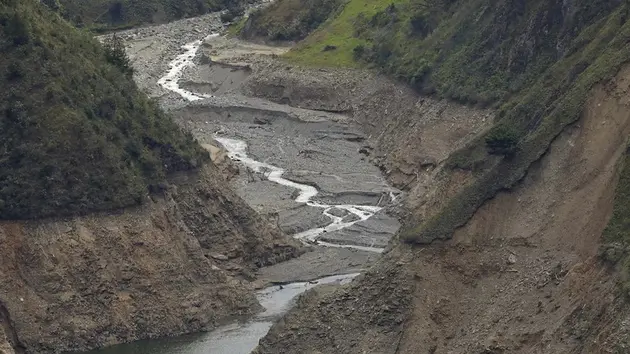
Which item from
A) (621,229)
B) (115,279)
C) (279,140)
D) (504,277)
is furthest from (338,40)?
(621,229)

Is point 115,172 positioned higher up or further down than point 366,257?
higher up

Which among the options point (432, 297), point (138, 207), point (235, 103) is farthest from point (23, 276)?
point (235, 103)

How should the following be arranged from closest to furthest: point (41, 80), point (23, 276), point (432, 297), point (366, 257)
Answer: point (432, 297) < point (23, 276) < point (41, 80) < point (366, 257)

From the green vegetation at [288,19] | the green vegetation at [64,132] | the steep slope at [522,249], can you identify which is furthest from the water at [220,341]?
the green vegetation at [288,19]

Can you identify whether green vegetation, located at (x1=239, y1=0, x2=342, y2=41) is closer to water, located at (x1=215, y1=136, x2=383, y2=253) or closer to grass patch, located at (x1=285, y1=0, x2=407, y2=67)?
grass patch, located at (x1=285, y1=0, x2=407, y2=67)

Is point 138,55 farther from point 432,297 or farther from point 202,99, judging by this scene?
point 432,297

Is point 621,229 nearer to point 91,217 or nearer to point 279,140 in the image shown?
point 91,217
